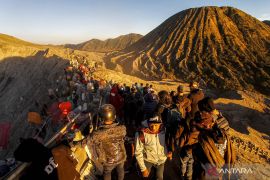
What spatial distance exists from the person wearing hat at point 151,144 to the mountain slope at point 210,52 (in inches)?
1295

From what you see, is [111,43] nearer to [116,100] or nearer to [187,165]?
[116,100]

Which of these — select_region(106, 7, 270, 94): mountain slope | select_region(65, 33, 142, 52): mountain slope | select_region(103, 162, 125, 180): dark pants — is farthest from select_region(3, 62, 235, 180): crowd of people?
select_region(65, 33, 142, 52): mountain slope

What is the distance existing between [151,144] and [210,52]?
42571mm

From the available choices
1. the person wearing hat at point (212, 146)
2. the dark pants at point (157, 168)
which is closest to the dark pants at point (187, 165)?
the dark pants at point (157, 168)

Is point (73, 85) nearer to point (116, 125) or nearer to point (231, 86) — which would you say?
point (116, 125)

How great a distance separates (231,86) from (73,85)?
27.4 meters

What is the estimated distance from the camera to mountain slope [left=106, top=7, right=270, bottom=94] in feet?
128

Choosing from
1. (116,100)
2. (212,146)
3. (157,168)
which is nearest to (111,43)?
(116,100)

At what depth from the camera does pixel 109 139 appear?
436 centimetres

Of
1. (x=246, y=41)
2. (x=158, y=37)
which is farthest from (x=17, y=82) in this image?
(x=246, y=41)

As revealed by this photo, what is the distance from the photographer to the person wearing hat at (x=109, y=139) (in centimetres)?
430

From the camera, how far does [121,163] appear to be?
4.70 m

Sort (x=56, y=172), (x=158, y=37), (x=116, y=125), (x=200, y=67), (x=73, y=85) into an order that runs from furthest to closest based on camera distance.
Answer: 1. (x=158, y=37)
2. (x=200, y=67)
3. (x=73, y=85)
4. (x=116, y=125)
5. (x=56, y=172)

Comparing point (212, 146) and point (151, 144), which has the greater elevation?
point (212, 146)
